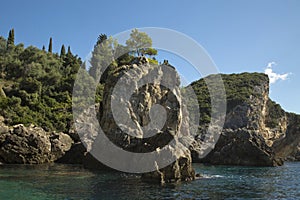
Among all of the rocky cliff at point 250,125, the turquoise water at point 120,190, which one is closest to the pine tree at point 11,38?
the rocky cliff at point 250,125

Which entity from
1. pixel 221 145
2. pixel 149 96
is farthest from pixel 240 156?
pixel 149 96

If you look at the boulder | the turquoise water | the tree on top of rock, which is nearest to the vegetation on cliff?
the tree on top of rock

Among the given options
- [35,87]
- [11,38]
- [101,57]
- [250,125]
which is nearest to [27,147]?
[35,87]

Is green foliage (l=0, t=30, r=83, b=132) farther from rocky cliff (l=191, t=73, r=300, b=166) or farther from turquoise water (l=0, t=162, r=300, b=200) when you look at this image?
rocky cliff (l=191, t=73, r=300, b=166)

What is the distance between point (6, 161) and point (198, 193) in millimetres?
33142

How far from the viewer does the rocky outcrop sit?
1748 inches

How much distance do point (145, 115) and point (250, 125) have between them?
4706 centimetres

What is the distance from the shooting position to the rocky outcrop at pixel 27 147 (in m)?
44.4

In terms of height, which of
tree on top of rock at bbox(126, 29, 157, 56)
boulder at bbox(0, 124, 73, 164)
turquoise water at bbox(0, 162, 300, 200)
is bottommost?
turquoise water at bbox(0, 162, 300, 200)

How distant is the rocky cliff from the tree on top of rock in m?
26.8

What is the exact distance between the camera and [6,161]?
44.1 m

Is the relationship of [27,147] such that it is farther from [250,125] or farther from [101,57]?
[250,125]

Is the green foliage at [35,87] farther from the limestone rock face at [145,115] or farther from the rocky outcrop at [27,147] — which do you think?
the limestone rock face at [145,115]

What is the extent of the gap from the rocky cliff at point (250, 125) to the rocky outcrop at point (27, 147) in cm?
3354
